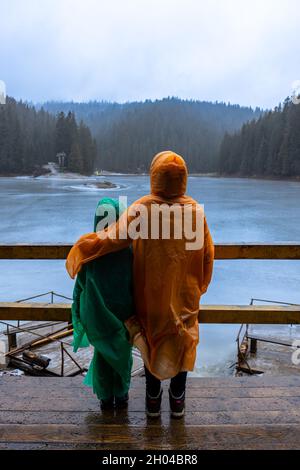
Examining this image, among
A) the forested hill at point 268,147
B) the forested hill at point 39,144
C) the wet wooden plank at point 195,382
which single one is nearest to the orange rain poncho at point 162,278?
the wet wooden plank at point 195,382

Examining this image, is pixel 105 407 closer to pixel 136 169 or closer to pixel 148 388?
pixel 148 388

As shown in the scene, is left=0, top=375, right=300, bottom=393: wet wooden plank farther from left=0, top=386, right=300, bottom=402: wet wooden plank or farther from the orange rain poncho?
the orange rain poncho

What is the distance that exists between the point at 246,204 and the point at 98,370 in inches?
1401

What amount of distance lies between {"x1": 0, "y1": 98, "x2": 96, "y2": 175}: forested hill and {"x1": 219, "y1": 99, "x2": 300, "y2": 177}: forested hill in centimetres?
2497

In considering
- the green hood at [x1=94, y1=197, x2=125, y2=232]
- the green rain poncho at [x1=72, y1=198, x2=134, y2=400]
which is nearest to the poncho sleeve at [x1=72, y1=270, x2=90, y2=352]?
the green rain poncho at [x1=72, y1=198, x2=134, y2=400]

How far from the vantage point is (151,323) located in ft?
6.63

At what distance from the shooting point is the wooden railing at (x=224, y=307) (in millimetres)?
2514

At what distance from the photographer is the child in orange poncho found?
1.95m

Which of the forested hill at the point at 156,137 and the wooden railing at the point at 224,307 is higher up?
the forested hill at the point at 156,137

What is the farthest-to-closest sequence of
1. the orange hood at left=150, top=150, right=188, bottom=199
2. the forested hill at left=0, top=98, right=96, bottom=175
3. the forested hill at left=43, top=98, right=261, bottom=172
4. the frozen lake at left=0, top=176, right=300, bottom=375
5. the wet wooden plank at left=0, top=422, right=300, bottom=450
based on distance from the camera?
1. the forested hill at left=43, top=98, right=261, bottom=172
2. the forested hill at left=0, top=98, right=96, bottom=175
3. the frozen lake at left=0, top=176, right=300, bottom=375
4. the wet wooden plank at left=0, top=422, right=300, bottom=450
5. the orange hood at left=150, top=150, right=188, bottom=199

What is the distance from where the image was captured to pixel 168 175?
189 centimetres

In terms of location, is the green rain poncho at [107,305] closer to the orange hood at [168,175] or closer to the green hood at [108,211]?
the green hood at [108,211]

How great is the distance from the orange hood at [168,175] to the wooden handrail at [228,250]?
2.21 ft

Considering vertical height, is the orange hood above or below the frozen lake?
above
